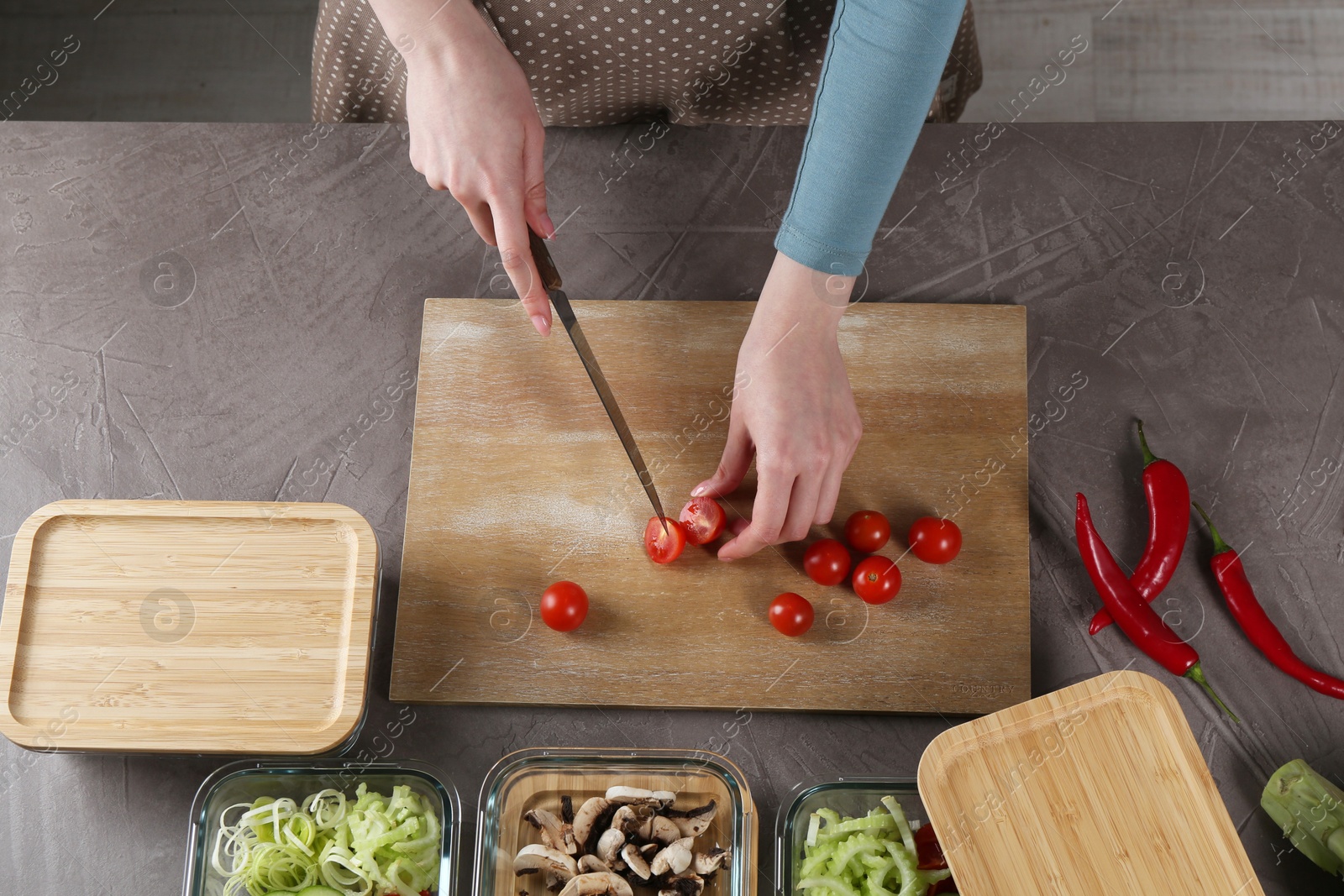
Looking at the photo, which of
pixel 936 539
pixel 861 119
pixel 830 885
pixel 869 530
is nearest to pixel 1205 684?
pixel 936 539

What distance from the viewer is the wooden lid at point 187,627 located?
1.35 m

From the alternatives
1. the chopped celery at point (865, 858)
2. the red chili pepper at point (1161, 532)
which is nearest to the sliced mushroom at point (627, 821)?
the chopped celery at point (865, 858)

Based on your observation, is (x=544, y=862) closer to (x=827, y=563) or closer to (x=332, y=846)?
(x=332, y=846)

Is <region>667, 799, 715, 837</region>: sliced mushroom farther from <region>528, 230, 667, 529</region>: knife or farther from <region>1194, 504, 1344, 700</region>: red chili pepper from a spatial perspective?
<region>1194, 504, 1344, 700</region>: red chili pepper

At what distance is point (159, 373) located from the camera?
5.53 ft

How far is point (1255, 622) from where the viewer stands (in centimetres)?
151

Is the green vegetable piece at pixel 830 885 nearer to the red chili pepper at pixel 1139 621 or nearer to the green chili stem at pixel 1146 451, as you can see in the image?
the red chili pepper at pixel 1139 621

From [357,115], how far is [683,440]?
3.18 feet

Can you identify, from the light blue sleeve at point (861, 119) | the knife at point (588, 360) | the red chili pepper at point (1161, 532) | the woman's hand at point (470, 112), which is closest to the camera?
the light blue sleeve at point (861, 119)

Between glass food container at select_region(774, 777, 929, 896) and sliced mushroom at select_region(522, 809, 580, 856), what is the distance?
13.0 inches

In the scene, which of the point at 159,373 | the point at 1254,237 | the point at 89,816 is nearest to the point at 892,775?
the point at 1254,237

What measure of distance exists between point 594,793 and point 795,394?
73 centimetres

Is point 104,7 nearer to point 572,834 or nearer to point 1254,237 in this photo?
point 572,834

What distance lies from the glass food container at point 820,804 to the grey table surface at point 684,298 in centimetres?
11
